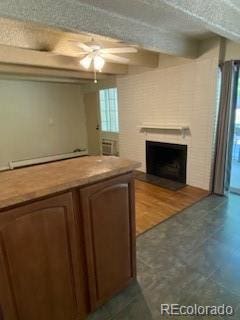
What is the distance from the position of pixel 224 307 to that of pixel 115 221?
3.46 feet

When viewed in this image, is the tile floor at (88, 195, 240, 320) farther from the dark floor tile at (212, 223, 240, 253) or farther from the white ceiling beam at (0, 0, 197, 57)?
the white ceiling beam at (0, 0, 197, 57)

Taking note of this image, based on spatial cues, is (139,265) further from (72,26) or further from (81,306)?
(72,26)

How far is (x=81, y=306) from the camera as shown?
151 cm

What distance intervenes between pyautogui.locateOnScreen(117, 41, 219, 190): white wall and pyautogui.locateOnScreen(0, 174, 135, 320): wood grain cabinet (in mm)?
2482

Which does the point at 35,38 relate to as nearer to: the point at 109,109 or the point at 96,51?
the point at 96,51

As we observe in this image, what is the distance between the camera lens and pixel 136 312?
158 cm

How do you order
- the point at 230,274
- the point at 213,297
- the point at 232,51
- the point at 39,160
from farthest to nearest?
the point at 39,160
the point at 232,51
the point at 230,274
the point at 213,297

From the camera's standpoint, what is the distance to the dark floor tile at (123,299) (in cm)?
161

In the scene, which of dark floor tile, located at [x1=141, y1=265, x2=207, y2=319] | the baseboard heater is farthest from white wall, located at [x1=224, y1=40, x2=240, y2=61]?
the baseboard heater

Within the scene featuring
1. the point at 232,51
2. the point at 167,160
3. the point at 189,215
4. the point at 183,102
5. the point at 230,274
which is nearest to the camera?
the point at 230,274

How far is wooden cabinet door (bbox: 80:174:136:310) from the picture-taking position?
1408mm

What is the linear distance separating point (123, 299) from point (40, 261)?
0.86 metres

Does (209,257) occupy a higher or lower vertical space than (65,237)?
lower

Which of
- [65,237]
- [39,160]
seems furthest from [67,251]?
[39,160]
